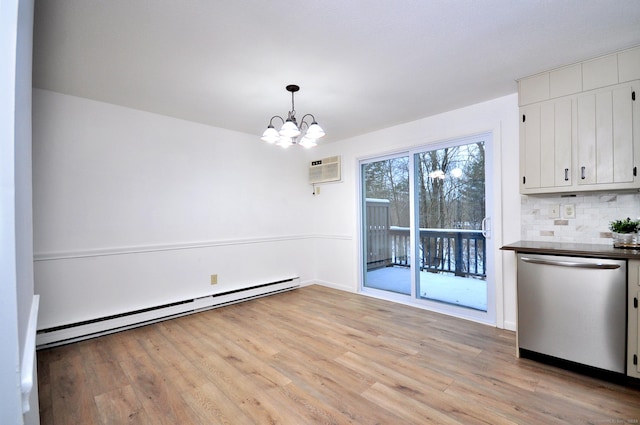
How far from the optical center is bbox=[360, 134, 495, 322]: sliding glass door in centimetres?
333

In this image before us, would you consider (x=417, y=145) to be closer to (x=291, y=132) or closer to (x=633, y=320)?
(x=291, y=132)

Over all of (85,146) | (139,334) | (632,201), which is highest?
(85,146)

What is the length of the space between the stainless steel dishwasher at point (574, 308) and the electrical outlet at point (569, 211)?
71 centimetres

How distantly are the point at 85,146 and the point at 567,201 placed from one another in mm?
4842

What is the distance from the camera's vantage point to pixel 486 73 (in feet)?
8.36

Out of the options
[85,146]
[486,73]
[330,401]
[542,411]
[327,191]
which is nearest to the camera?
[542,411]

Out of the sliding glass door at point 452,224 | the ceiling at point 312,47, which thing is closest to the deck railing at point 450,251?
the sliding glass door at point 452,224

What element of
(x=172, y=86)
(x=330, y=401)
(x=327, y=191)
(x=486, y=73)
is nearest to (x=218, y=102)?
(x=172, y=86)

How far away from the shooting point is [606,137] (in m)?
2.27

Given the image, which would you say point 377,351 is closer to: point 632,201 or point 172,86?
point 632,201

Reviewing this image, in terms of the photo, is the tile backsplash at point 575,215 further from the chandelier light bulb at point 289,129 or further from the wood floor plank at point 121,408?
the wood floor plank at point 121,408

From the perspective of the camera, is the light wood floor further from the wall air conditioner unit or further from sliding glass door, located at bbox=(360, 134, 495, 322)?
the wall air conditioner unit

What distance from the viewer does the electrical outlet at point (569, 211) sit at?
2.65m

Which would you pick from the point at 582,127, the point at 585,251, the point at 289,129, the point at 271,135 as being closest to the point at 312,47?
the point at 289,129
